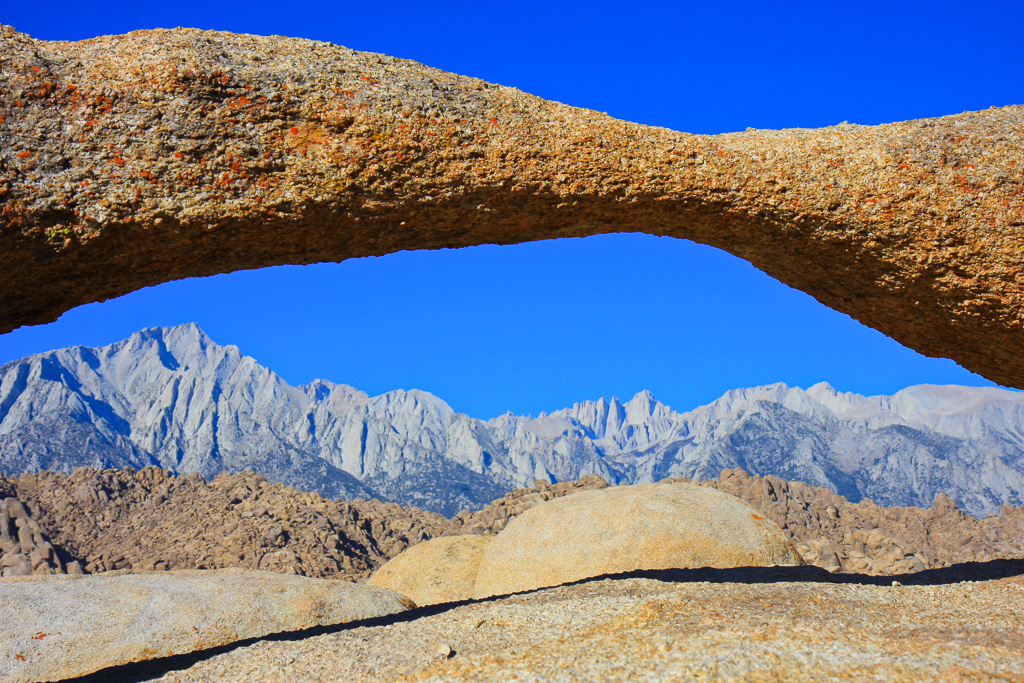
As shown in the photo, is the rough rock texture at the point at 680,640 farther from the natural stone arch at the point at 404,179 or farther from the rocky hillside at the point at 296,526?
the rocky hillside at the point at 296,526

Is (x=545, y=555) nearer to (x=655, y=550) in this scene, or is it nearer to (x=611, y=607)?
(x=655, y=550)

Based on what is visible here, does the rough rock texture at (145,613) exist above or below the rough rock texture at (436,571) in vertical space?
above

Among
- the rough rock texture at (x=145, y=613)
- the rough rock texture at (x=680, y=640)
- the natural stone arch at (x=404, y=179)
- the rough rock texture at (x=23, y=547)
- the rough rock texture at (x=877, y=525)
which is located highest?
the natural stone arch at (x=404, y=179)

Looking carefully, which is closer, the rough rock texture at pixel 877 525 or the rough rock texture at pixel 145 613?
the rough rock texture at pixel 145 613

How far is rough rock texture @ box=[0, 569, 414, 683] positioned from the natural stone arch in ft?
16.1

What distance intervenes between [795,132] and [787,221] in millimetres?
1173

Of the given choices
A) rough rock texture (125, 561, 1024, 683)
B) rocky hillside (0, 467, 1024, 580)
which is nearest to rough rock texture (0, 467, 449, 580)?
rocky hillside (0, 467, 1024, 580)

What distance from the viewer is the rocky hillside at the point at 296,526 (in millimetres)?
21344

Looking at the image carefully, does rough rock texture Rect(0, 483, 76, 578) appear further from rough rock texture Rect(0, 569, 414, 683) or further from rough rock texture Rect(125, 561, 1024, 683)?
rough rock texture Rect(125, 561, 1024, 683)

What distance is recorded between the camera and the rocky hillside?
21344mm

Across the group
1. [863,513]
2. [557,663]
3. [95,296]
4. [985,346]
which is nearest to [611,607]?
[557,663]

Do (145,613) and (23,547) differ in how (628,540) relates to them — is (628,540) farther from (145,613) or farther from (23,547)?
(23,547)

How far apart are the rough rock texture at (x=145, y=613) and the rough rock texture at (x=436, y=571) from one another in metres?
1.84

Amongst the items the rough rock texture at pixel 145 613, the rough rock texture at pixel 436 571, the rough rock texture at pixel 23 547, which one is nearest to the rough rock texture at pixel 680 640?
the rough rock texture at pixel 145 613
